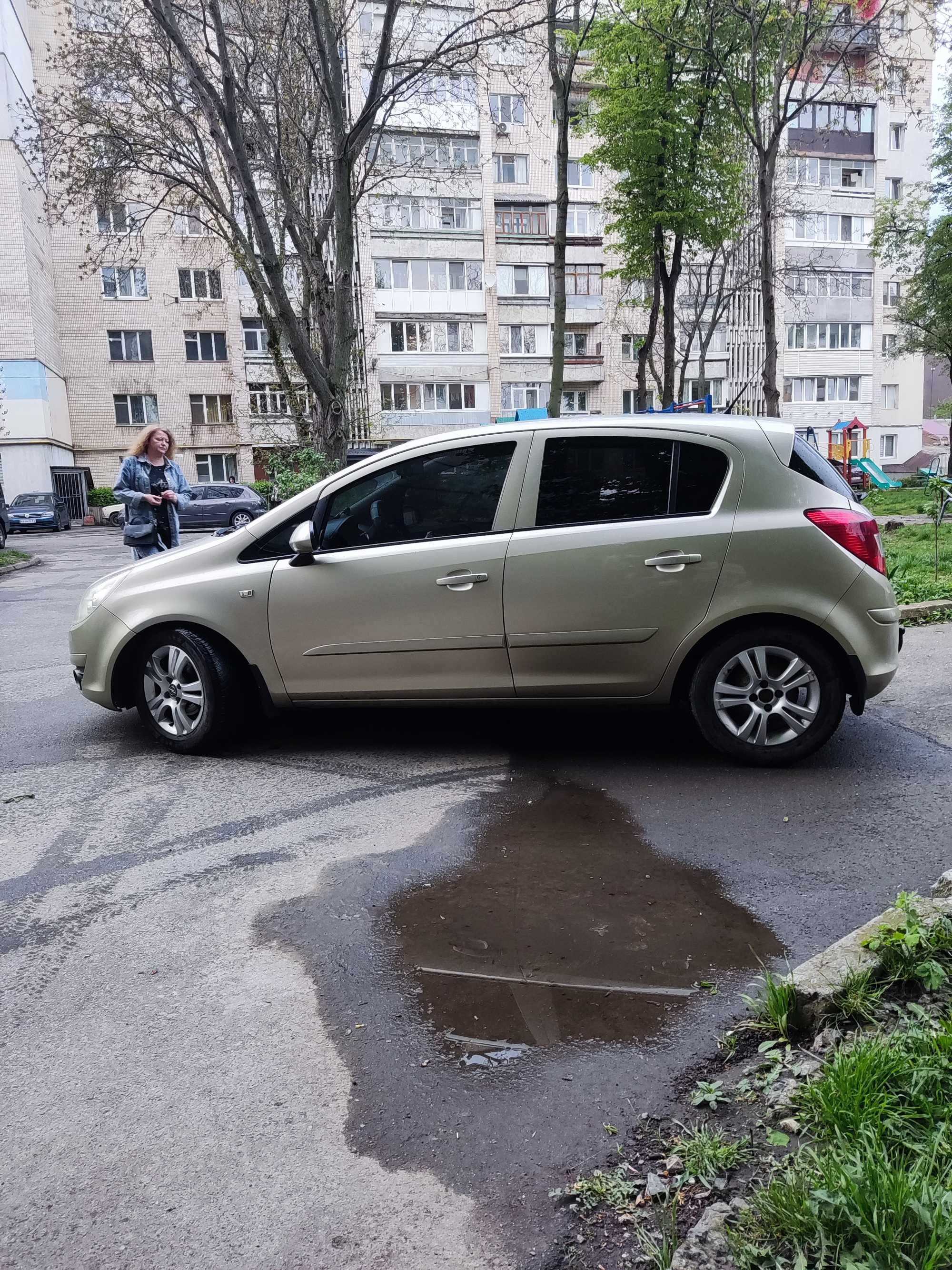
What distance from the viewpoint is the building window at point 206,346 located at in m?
48.1

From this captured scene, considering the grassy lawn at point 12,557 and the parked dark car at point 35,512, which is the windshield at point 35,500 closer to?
the parked dark car at point 35,512

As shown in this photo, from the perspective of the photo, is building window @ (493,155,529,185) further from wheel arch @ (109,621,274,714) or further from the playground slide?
wheel arch @ (109,621,274,714)

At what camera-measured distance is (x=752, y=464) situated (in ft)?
16.4

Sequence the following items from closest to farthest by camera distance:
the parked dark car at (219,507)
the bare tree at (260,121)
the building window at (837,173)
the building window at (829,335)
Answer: the bare tree at (260,121)
the parked dark car at (219,507)
the building window at (837,173)
the building window at (829,335)

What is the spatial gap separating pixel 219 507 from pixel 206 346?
17.2 meters

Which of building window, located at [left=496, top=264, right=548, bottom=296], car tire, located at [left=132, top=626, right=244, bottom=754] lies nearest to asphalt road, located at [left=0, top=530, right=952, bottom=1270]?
car tire, located at [left=132, top=626, right=244, bottom=754]

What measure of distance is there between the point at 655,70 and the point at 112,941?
20.9 metres

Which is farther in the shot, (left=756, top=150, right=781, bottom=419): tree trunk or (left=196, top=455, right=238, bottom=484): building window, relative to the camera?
(left=196, top=455, right=238, bottom=484): building window

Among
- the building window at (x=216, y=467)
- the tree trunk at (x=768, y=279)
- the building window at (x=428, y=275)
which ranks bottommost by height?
the building window at (x=216, y=467)

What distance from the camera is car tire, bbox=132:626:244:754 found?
18.1 ft

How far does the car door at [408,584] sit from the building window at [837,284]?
165 ft

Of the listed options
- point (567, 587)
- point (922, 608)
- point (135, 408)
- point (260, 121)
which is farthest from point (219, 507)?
point (567, 587)

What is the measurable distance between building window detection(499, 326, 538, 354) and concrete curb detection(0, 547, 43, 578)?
1126 inches

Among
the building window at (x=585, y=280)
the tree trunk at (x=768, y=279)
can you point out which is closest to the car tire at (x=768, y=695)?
the tree trunk at (x=768, y=279)
